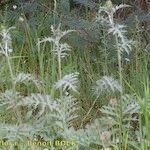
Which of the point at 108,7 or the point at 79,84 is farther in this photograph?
the point at 79,84

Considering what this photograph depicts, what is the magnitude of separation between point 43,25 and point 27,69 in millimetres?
627

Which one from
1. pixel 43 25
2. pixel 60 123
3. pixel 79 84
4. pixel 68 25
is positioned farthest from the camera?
pixel 43 25

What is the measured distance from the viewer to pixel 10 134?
2514 mm

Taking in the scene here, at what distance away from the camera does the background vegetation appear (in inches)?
99.0

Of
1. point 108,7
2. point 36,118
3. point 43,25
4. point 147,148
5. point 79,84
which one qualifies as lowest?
point 147,148

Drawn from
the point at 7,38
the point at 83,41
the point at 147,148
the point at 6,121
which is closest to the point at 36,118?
the point at 6,121

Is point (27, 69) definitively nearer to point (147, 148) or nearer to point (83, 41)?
point (83, 41)

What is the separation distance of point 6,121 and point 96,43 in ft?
4.01

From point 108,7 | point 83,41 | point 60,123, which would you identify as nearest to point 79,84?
point 83,41

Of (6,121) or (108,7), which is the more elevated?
(108,7)

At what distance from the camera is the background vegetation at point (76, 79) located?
252cm

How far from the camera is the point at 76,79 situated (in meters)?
2.79

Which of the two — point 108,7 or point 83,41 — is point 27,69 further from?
point 108,7

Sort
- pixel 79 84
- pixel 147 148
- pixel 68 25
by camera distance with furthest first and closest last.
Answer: pixel 68 25
pixel 79 84
pixel 147 148
